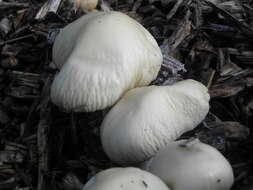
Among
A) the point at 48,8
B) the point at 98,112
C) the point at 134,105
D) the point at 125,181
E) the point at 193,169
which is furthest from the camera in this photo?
the point at 48,8

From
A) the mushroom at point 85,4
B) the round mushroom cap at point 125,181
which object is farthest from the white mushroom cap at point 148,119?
the mushroom at point 85,4

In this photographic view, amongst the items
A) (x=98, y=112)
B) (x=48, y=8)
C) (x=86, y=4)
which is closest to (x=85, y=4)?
(x=86, y=4)

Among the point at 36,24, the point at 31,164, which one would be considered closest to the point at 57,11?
the point at 36,24

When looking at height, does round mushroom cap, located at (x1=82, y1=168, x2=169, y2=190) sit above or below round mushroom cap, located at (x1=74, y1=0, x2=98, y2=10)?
below

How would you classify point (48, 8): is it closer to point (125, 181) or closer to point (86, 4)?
point (86, 4)

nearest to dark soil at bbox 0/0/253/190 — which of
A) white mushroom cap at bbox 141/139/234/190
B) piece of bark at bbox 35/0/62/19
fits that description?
piece of bark at bbox 35/0/62/19

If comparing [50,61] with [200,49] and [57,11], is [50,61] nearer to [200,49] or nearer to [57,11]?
[57,11]

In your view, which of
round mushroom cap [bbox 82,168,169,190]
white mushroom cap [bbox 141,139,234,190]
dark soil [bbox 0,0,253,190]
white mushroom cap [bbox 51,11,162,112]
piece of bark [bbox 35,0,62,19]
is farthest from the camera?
piece of bark [bbox 35,0,62,19]

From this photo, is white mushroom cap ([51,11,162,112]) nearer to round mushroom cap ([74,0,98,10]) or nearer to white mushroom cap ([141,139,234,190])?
white mushroom cap ([141,139,234,190])
